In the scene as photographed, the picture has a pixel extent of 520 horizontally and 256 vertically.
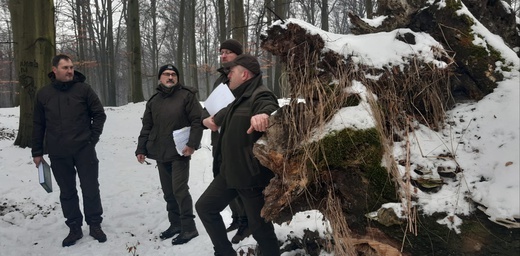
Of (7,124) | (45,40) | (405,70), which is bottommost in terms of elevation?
(7,124)

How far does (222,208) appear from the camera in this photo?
3174mm

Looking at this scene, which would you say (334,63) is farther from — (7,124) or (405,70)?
(7,124)

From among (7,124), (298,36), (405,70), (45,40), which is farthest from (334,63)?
(7,124)

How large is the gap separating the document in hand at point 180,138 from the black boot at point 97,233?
4.89ft

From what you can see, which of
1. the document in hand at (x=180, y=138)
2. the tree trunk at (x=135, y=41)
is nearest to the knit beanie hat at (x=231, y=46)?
the document in hand at (x=180, y=138)

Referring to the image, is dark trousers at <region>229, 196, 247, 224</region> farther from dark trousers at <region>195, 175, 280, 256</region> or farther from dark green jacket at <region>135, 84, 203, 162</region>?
dark green jacket at <region>135, 84, 203, 162</region>

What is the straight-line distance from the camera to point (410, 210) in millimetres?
1967

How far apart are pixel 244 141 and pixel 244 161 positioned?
16 centimetres

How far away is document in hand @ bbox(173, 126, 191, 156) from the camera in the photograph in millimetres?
4020

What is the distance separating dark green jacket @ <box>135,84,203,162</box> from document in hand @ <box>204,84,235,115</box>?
0.70 m

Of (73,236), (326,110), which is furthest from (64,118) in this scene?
(326,110)

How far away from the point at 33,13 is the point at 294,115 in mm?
8229

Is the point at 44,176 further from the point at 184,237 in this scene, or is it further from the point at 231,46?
the point at 231,46

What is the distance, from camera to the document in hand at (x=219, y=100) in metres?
3.37
